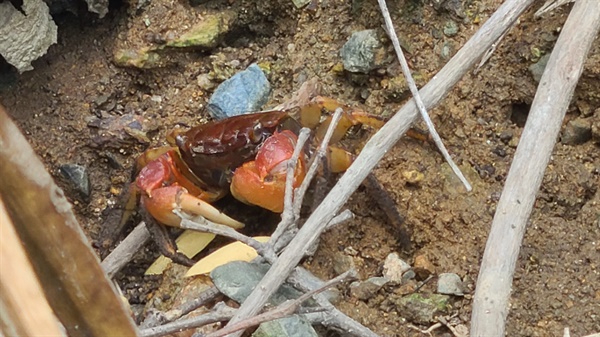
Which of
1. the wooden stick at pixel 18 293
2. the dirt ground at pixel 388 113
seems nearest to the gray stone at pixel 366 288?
the dirt ground at pixel 388 113

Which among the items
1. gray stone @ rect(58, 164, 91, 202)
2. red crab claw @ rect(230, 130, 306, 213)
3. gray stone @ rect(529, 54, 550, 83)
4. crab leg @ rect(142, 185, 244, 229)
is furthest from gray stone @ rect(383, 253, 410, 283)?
gray stone @ rect(58, 164, 91, 202)

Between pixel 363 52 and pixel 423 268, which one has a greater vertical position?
pixel 363 52

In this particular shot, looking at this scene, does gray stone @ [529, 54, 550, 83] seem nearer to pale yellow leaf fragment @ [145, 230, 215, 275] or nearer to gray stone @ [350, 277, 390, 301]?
gray stone @ [350, 277, 390, 301]

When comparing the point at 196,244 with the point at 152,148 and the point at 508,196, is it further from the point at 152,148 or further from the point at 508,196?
the point at 508,196

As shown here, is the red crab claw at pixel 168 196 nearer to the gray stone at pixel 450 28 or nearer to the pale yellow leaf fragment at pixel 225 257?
the pale yellow leaf fragment at pixel 225 257

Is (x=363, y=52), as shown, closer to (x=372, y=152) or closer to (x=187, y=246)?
(x=372, y=152)

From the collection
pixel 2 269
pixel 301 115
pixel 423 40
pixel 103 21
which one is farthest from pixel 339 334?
pixel 103 21

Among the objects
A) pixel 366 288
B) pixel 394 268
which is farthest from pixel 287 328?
pixel 394 268
